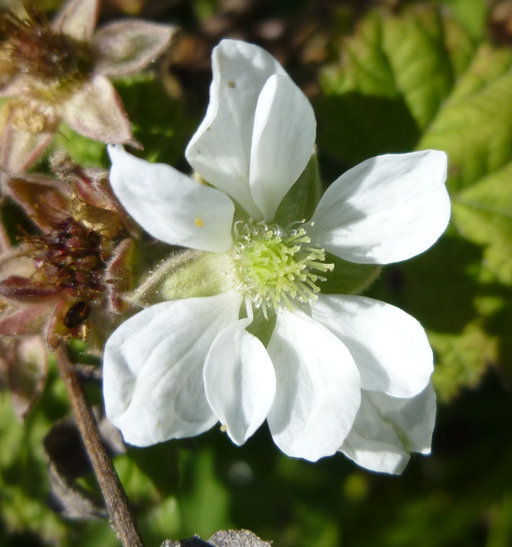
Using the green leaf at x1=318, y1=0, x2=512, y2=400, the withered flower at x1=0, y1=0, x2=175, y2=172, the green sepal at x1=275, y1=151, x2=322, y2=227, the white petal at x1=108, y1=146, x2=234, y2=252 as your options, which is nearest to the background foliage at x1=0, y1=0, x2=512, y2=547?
the green leaf at x1=318, y1=0, x2=512, y2=400

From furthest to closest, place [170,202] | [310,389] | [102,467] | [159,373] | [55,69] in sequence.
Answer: [55,69]
[102,467]
[310,389]
[159,373]
[170,202]

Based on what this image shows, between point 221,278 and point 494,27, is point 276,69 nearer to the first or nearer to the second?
point 221,278

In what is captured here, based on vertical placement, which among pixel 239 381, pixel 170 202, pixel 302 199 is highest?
pixel 170 202

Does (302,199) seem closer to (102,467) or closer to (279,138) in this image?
(279,138)

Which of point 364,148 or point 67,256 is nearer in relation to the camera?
point 67,256

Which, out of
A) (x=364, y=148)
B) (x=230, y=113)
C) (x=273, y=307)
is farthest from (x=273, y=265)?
(x=364, y=148)

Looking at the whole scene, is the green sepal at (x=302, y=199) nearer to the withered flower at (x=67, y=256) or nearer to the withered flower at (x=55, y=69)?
the withered flower at (x=67, y=256)

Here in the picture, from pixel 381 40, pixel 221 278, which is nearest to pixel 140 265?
pixel 221 278

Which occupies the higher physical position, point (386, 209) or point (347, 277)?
point (386, 209)
